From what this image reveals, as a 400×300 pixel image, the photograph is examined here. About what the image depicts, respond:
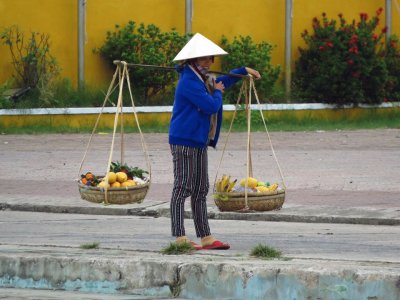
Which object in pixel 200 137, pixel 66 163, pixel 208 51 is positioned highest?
pixel 208 51

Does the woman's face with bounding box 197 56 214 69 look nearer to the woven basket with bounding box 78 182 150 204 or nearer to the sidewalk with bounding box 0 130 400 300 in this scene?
the sidewalk with bounding box 0 130 400 300

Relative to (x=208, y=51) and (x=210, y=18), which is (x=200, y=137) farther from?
(x=210, y=18)

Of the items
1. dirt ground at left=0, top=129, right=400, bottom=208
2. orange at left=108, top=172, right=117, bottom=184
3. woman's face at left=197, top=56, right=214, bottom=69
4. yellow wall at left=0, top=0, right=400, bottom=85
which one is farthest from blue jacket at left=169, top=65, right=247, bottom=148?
yellow wall at left=0, top=0, right=400, bottom=85

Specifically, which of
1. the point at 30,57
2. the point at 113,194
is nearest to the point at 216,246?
the point at 113,194

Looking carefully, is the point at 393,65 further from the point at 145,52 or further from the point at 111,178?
the point at 111,178

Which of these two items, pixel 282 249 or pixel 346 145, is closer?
pixel 282 249

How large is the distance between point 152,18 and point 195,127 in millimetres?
16227

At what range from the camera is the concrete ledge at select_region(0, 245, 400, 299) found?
26.3ft

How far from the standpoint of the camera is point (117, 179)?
11586 millimetres

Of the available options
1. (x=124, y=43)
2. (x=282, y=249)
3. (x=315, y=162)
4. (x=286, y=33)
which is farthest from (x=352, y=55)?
(x=282, y=249)

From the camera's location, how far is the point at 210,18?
26.1 m

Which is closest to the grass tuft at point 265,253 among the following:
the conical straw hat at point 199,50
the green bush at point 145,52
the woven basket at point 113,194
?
the conical straw hat at point 199,50

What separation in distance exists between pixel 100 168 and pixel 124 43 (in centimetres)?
779

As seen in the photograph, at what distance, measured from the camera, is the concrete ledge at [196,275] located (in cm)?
802
